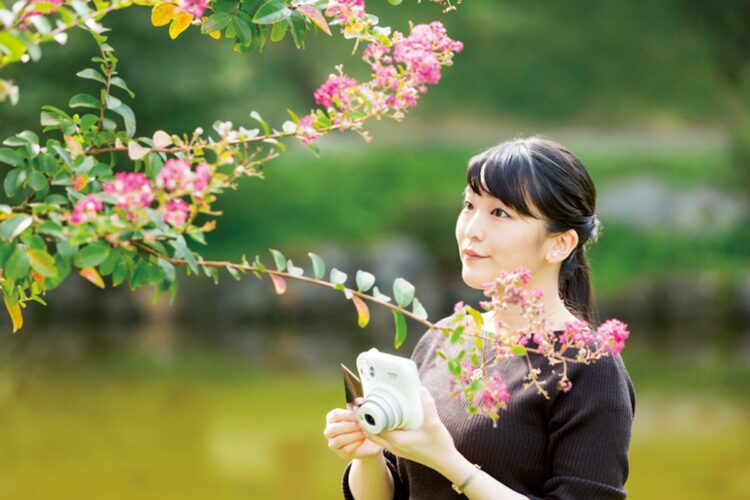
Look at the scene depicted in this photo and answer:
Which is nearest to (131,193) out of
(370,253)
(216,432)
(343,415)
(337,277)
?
(337,277)

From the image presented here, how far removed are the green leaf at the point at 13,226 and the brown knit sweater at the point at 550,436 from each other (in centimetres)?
72

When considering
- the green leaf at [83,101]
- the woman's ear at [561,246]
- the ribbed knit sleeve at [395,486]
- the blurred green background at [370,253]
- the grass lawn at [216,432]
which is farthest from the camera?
the blurred green background at [370,253]

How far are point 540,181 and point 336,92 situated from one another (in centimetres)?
32

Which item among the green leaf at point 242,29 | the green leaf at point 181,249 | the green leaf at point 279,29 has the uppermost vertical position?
the green leaf at point 279,29

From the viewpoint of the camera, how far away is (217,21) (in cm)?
139

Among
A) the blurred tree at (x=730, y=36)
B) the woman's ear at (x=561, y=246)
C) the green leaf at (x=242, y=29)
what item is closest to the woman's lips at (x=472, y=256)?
the woman's ear at (x=561, y=246)

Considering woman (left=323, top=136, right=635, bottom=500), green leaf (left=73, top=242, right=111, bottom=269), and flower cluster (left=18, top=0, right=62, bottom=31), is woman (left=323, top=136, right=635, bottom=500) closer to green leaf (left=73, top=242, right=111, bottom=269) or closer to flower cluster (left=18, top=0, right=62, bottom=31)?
green leaf (left=73, top=242, right=111, bottom=269)

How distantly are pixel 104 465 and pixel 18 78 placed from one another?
16.6ft

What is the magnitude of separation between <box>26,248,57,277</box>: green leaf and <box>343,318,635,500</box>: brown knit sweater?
68cm

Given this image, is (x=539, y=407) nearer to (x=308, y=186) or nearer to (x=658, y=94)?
(x=308, y=186)

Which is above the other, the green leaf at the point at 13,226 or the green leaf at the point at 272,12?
the green leaf at the point at 272,12

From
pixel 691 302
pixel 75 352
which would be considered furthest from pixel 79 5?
pixel 691 302

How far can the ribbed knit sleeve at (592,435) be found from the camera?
1.47 metres

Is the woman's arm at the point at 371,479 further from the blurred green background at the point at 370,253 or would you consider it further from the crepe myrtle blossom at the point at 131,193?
the blurred green background at the point at 370,253
